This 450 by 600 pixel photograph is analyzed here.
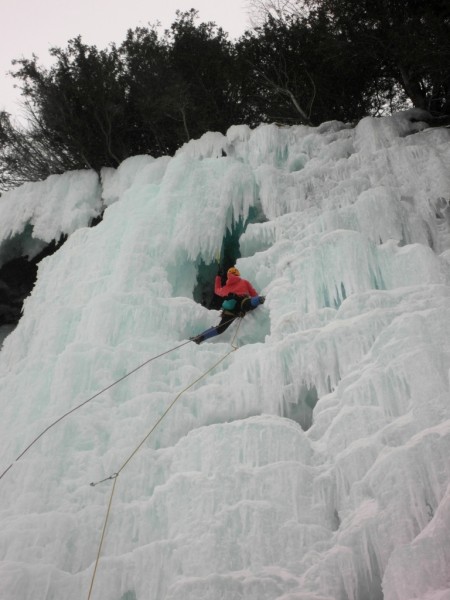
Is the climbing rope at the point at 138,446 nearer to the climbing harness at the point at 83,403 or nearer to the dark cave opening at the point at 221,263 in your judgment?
the climbing harness at the point at 83,403

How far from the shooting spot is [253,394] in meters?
5.34

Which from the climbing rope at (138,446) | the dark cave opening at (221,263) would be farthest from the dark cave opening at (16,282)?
the climbing rope at (138,446)

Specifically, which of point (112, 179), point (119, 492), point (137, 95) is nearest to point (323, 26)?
point (137, 95)

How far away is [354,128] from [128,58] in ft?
18.9

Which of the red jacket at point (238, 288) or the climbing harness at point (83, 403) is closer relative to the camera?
the climbing harness at point (83, 403)

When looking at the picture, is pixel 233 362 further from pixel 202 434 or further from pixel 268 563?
pixel 268 563

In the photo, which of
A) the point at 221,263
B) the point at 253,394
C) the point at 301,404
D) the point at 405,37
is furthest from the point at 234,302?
the point at 405,37

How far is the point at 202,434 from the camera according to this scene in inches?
195

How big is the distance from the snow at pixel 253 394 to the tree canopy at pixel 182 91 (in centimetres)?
256

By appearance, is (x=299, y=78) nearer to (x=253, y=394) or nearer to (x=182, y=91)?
(x=182, y=91)

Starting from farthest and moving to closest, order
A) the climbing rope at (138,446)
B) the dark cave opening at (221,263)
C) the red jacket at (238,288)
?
the dark cave opening at (221,263) < the red jacket at (238,288) < the climbing rope at (138,446)

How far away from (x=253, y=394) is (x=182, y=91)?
25.4 feet

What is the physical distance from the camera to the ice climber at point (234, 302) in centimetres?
641

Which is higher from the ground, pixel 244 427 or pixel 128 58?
pixel 128 58
